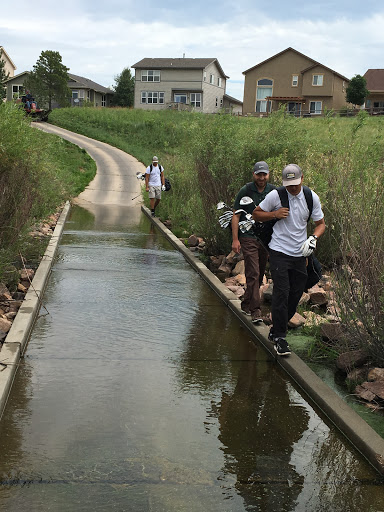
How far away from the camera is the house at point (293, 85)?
68.7 metres

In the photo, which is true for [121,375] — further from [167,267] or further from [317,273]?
[167,267]

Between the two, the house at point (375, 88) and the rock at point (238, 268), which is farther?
the house at point (375, 88)

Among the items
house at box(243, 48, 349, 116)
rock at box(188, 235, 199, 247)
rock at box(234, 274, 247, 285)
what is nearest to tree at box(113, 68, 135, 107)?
house at box(243, 48, 349, 116)

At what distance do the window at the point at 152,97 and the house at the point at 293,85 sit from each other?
38.0ft

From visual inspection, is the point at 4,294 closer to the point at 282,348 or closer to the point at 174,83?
the point at 282,348

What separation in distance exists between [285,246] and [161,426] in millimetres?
2442

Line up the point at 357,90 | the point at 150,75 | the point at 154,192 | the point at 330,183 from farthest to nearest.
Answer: the point at 150,75 < the point at 357,90 < the point at 154,192 < the point at 330,183

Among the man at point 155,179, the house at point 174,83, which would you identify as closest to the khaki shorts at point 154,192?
the man at point 155,179

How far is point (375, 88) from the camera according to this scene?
7325cm

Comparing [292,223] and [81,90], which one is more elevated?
[81,90]

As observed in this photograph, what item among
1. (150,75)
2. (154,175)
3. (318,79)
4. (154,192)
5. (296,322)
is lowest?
(296,322)

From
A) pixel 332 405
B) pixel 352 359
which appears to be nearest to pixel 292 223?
pixel 352 359

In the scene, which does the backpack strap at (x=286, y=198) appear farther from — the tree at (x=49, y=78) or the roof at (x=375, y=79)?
the roof at (x=375, y=79)

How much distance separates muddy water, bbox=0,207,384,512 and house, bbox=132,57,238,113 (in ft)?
234
